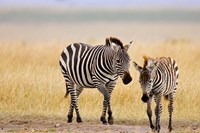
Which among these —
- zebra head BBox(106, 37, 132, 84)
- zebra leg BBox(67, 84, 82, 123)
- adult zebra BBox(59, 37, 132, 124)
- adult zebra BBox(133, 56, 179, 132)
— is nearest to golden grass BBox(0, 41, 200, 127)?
zebra leg BBox(67, 84, 82, 123)

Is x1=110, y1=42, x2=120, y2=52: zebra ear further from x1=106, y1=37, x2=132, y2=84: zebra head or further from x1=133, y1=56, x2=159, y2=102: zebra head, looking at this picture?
x1=133, y1=56, x2=159, y2=102: zebra head

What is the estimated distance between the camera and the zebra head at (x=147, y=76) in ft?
32.4

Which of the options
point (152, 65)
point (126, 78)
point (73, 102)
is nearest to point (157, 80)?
point (152, 65)

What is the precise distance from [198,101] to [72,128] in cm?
340

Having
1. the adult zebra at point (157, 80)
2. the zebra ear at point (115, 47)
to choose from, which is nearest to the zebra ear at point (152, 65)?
the adult zebra at point (157, 80)

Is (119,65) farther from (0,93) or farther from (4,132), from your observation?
(0,93)

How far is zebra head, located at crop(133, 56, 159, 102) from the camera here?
988 cm

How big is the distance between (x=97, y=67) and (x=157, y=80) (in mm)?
1377

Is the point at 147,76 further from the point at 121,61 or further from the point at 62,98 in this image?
the point at 62,98

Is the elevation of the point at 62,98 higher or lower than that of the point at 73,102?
higher

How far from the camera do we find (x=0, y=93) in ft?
43.9

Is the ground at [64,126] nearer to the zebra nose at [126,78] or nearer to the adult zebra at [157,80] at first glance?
the adult zebra at [157,80]

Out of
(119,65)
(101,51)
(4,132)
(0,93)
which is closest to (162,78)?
(119,65)

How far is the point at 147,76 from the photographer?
32.7ft
